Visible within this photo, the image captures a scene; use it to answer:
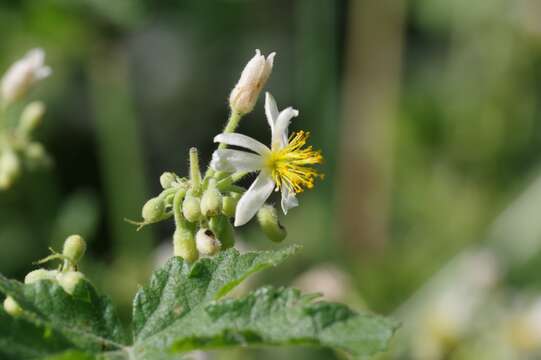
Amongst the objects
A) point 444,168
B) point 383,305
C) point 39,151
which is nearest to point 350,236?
point 444,168

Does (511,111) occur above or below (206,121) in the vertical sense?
below

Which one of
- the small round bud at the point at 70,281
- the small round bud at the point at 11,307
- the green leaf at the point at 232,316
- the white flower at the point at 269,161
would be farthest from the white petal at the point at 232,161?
the small round bud at the point at 11,307

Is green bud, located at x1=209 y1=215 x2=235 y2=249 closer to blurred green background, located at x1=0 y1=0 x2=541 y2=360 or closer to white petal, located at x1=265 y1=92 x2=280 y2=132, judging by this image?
white petal, located at x1=265 y1=92 x2=280 y2=132

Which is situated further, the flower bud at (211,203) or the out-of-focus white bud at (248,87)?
the out-of-focus white bud at (248,87)

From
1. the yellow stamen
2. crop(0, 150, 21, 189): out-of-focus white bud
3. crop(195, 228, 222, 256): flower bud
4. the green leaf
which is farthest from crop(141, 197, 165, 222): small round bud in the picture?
crop(0, 150, 21, 189): out-of-focus white bud

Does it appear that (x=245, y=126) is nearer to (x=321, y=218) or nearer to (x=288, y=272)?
(x=321, y=218)

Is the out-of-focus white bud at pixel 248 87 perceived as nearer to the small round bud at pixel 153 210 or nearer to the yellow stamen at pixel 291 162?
the yellow stamen at pixel 291 162
